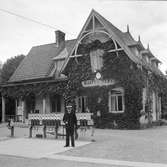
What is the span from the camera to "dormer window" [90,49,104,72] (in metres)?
23.5

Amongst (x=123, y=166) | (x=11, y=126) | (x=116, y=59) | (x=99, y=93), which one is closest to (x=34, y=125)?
(x=11, y=126)

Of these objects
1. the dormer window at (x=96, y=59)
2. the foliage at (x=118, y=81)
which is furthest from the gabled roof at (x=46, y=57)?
the dormer window at (x=96, y=59)

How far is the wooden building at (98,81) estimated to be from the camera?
22.0m

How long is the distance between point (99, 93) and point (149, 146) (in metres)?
10.7

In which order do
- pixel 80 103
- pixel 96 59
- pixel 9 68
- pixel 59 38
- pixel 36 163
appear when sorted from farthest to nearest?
pixel 9 68 → pixel 59 38 → pixel 80 103 → pixel 96 59 → pixel 36 163

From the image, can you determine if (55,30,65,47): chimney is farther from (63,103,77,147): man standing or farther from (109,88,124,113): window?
(63,103,77,147): man standing

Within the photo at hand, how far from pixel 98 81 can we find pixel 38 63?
8817mm

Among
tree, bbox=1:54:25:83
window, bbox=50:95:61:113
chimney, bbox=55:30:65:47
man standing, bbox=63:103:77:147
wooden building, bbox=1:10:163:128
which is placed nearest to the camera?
Result: man standing, bbox=63:103:77:147

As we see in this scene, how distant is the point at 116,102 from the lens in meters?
23.0

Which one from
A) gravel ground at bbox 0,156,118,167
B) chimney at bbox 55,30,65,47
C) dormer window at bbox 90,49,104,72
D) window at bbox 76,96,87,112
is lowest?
gravel ground at bbox 0,156,118,167

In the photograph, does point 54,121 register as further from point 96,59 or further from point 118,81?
point 96,59

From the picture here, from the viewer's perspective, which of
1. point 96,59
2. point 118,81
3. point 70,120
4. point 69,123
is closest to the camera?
point 69,123

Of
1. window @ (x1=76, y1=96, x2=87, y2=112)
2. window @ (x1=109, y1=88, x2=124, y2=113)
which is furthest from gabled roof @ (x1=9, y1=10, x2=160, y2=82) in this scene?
window @ (x1=109, y1=88, x2=124, y2=113)

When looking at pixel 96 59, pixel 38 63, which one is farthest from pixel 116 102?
pixel 38 63
